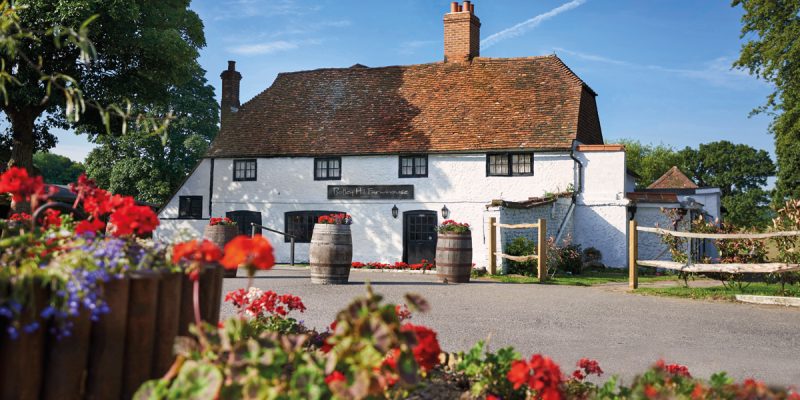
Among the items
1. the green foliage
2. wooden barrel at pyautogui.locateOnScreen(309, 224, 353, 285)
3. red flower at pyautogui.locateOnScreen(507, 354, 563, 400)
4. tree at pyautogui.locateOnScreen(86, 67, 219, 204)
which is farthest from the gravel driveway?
tree at pyautogui.locateOnScreen(86, 67, 219, 204)

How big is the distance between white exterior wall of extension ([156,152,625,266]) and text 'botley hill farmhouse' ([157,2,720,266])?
0.04 m

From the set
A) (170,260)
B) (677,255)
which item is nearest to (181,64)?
(677,255)

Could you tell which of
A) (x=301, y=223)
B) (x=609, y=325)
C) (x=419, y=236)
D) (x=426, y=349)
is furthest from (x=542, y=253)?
(x=426, y=349)

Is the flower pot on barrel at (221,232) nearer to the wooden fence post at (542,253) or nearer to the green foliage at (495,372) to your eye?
the wooden fence post at (542,253)

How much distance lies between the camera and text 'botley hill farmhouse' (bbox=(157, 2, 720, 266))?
873 inches

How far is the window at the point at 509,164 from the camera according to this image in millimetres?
22500

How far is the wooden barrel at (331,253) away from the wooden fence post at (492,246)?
530cm

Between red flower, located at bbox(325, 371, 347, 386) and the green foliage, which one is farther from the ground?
red flower, located at bbox(325, 371, 347, 386)

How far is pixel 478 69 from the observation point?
25.5 metres

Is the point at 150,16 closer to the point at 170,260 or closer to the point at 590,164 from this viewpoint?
the point at 590,164

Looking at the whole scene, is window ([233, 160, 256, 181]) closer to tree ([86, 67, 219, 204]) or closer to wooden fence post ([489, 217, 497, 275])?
tree ([86, 67, 219, 204])

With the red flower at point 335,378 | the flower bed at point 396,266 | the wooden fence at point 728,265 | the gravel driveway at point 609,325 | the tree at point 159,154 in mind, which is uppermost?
the tree at point 159,154

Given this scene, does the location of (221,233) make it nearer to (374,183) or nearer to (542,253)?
(542,253)

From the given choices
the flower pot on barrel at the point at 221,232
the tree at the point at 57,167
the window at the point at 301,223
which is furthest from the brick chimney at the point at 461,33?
the tree at the point at 57,167
